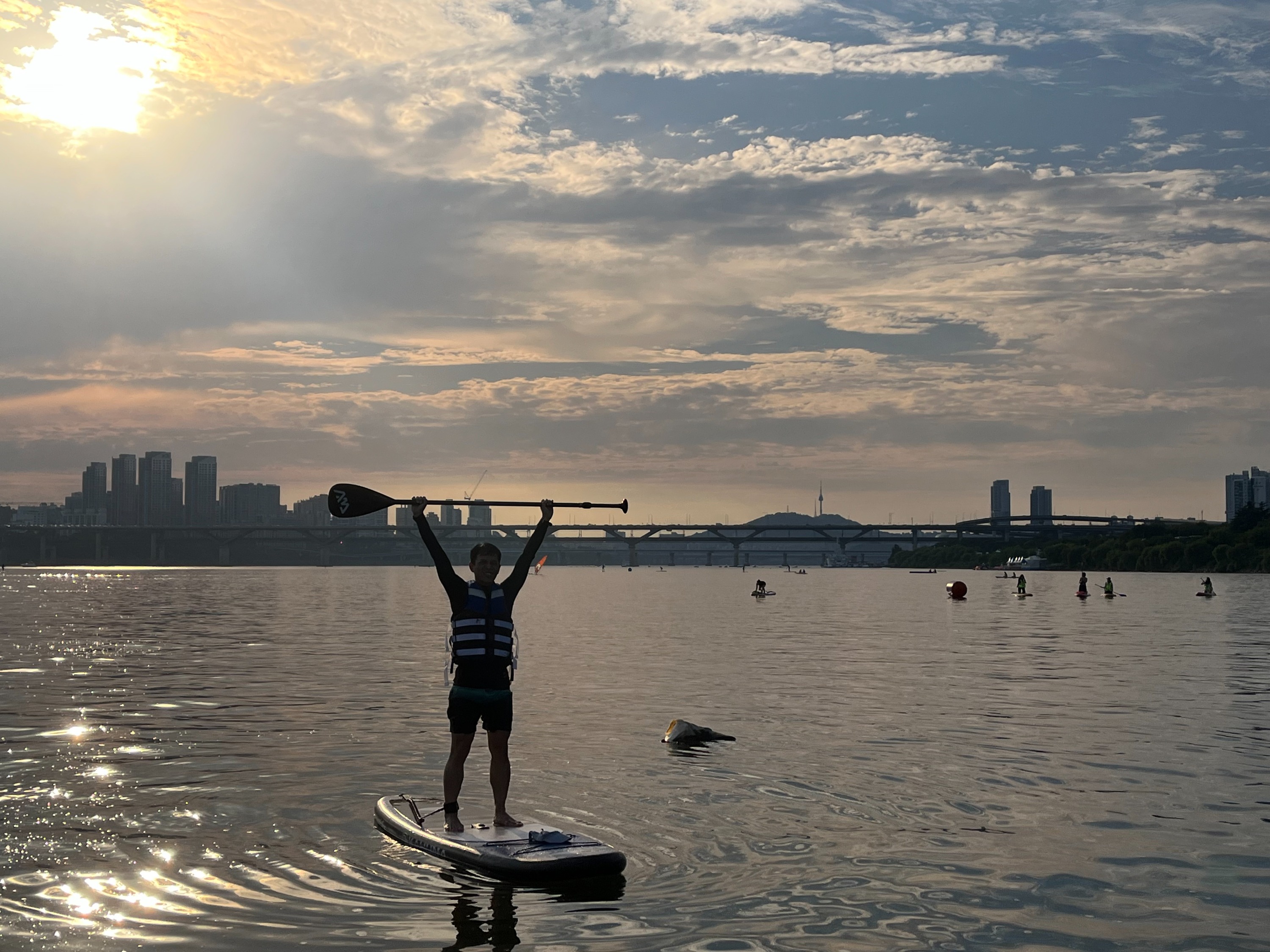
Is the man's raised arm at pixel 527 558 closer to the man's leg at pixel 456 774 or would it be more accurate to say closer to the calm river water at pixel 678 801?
the man's leg at pixel 456 774

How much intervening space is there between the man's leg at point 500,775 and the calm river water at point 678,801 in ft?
3.16

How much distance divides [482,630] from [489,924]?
10.9 ft

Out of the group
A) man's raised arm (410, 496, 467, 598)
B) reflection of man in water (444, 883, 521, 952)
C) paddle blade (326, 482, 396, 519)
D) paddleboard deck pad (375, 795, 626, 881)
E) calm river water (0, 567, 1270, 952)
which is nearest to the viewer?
reflection of man in water (444, 883, 521, 952)

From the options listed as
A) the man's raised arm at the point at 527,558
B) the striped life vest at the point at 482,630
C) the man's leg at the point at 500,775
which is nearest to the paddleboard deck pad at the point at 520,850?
the man's leg at the point at 500,775

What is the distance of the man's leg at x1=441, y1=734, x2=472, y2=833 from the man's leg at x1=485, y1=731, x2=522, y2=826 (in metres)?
0.05

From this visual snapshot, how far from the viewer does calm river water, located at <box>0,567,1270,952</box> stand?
10742 millimetres

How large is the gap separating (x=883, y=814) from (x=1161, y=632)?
1674 inches

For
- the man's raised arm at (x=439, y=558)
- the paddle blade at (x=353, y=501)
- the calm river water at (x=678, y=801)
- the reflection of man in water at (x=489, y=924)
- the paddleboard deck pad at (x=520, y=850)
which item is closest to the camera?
the reflection of man in water at (x=489, y=924)

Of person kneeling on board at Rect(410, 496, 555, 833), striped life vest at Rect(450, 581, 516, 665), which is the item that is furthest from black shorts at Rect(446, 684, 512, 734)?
striped life vest at Rect(450, 581, 516, 665)

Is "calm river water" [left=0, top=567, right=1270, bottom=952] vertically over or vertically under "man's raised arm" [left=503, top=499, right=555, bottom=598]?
under

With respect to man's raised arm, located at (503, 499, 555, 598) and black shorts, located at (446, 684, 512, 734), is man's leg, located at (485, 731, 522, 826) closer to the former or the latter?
black shorts, located at (446, 684, 512, 734)

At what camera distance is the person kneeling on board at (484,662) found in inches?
522

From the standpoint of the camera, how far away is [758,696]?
28.9 m

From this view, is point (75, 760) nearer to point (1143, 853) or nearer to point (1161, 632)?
point (1143, 853)
